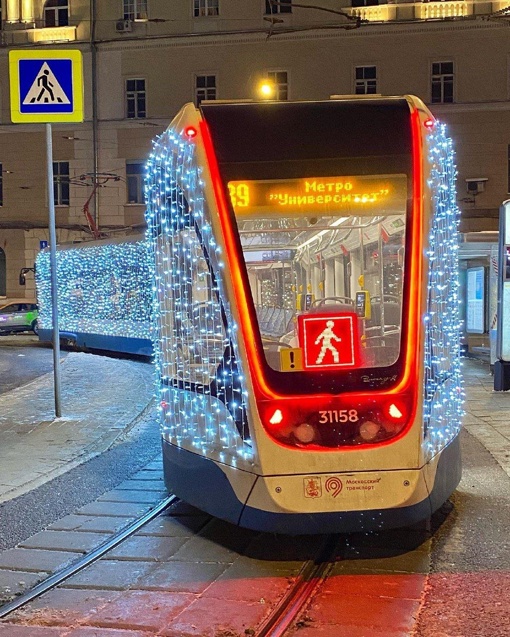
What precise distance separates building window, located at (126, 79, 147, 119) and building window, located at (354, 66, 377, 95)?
347 inches

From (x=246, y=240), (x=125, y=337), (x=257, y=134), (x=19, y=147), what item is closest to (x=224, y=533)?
(x=246, y=240)

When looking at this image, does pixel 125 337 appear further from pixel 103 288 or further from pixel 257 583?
pixel 257 583

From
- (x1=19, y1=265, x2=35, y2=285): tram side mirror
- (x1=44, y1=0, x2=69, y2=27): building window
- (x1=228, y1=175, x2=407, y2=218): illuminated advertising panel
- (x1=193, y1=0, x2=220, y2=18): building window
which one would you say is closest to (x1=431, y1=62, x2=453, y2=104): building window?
(x1=193, y1=0, x2=220, y2=18): building window

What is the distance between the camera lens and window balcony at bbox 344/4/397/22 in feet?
108

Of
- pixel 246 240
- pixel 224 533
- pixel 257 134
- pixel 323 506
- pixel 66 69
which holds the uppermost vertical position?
pixel 66 69

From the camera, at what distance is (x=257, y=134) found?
5453mm

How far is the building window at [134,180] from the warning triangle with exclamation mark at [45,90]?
25.8 m

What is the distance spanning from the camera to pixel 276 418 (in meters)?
5.14

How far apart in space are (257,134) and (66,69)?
5.65 meters

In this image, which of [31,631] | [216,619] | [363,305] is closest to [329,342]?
[363,305]

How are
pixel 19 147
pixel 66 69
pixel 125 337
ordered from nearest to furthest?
pixel 66 69, pixel 125 337, pixel 19 147

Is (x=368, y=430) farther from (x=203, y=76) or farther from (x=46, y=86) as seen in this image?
(x=203, y=76)

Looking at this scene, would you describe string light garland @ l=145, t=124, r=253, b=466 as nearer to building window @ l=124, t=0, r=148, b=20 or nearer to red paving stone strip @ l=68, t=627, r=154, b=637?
red paving stone strip @ l=68, t=627, r=154, b=637

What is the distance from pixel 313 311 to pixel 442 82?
30562 mm
